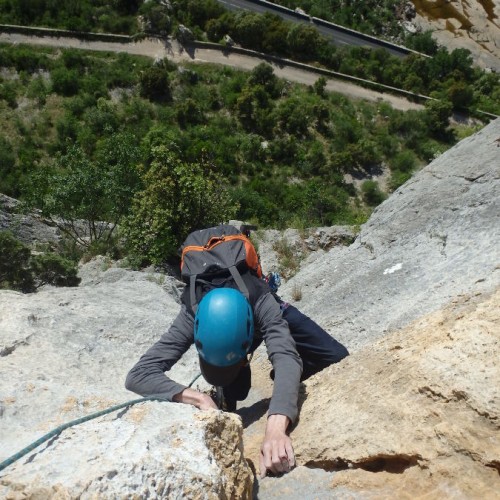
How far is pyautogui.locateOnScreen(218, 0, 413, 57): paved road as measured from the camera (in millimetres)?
47812

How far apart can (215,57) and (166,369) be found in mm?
41453

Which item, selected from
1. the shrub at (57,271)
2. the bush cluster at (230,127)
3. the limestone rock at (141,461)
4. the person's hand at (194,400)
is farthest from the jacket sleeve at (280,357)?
the bush cluster at (230,127)

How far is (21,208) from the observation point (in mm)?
22125

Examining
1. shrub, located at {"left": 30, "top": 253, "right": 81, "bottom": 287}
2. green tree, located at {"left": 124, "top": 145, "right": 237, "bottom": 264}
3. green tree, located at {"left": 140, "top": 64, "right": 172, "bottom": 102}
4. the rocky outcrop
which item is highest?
green tree, located at {"left": 124, "top": 145, "right": 237, "bottom": 264}

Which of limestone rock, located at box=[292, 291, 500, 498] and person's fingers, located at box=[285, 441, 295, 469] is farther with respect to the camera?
person's fingers, located at box=[285, 441, 295, 469]

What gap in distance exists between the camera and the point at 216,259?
4629 millimetres

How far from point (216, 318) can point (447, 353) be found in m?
1.72

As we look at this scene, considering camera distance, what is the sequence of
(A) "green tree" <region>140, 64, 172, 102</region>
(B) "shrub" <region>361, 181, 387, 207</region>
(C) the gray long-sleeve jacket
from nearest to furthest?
1. (C) the gray long-sleeve jacket
2. (B) "shrub" <region>361, 181, 387, 207</region>
3. (A) "green tree" <region>140, 64, 172, 102</region>

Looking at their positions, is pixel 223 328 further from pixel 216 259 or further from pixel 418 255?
pixel 418 255

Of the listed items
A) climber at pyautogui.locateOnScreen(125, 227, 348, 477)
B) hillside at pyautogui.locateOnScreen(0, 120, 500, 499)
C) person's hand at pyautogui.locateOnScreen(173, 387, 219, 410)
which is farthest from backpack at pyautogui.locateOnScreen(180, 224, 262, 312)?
hillside at pyautogui.locateOnScreen(0, 120, 500, 499)

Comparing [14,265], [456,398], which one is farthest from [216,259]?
[14,265]

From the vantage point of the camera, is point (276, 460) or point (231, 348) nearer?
point (276, 460)

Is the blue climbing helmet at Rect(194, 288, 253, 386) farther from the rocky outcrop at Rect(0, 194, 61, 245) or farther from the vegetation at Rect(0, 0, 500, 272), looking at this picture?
the vegetation at Rect(0, 0, 500, 272)

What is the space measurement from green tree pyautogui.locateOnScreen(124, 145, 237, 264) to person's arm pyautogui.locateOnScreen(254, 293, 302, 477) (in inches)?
533
